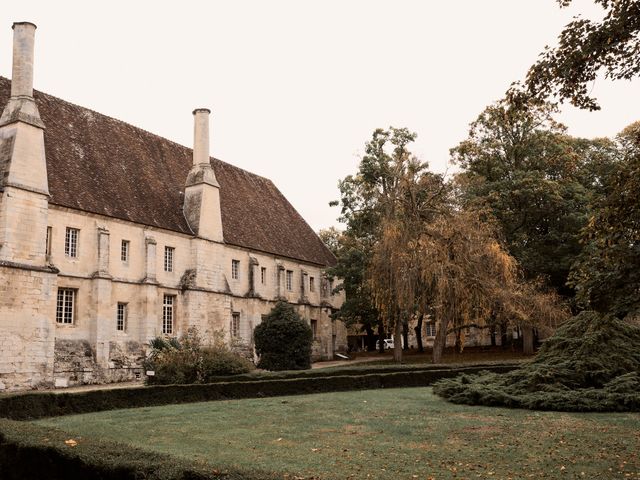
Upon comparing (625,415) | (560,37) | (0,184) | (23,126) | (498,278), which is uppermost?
(23,126)

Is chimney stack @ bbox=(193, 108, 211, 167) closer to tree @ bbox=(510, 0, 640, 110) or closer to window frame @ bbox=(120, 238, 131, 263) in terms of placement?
window frame @ bbox=(120, 238, 131, 263)

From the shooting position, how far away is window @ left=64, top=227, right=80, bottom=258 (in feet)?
86.7

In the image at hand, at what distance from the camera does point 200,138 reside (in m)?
34.6

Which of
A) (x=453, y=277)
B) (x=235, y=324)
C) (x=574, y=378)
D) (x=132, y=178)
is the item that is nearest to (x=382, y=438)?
(x=574, y=378)

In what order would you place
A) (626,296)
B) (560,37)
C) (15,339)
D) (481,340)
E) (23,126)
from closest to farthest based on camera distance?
(626,296) < (560,37) < (15,339) < (23,126) < (481,340)

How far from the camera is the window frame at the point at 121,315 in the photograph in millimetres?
28348

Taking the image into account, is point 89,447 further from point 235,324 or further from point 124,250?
point 235,324

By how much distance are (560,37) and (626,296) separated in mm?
3235

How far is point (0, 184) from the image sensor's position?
77.8 feet

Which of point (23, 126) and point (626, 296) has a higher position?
point (23, 126)

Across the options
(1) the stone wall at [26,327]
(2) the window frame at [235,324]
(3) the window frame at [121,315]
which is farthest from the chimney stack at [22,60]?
(2) the window frame at [235,324]

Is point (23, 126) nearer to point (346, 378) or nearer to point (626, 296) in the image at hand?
point (346, 378)

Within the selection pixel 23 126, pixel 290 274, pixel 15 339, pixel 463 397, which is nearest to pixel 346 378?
pixel 463 397

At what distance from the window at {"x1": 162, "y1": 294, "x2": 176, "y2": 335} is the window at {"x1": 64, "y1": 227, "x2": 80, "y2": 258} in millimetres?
5642
